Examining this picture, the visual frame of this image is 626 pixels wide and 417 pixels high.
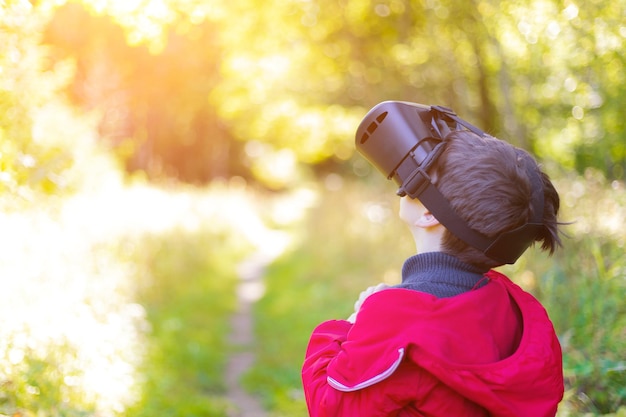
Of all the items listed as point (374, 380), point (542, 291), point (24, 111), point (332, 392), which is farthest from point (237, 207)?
point (374, 380)

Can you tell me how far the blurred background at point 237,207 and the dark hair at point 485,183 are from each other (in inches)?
79.7

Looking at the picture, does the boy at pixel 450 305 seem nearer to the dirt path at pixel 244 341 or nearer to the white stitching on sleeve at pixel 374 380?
the white stitching on sleeve at pixel 374 380

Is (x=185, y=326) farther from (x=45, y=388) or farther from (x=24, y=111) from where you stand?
(x=45, y=388)

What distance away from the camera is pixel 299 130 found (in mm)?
16047

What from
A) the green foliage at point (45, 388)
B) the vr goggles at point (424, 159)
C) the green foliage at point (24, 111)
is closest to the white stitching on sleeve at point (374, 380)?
the vr goggles at point (424, 159)

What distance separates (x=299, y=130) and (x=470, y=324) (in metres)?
14.5

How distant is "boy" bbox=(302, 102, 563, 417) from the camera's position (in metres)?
1.68

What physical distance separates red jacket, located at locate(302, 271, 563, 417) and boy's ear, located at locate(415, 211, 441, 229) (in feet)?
0.77

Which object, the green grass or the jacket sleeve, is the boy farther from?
the green grass

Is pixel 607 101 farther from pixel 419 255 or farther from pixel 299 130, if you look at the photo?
pixel 299 130

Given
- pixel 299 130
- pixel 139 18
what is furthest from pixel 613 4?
pixel 299 130

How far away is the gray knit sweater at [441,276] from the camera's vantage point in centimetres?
183

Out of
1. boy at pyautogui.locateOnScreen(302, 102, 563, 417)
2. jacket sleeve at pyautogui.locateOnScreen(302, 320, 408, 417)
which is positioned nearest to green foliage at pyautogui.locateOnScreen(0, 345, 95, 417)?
jacket sleeve at pyautogui.locateOnScreen(302, 320, 408, 417)

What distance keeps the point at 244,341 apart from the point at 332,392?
6.06m
